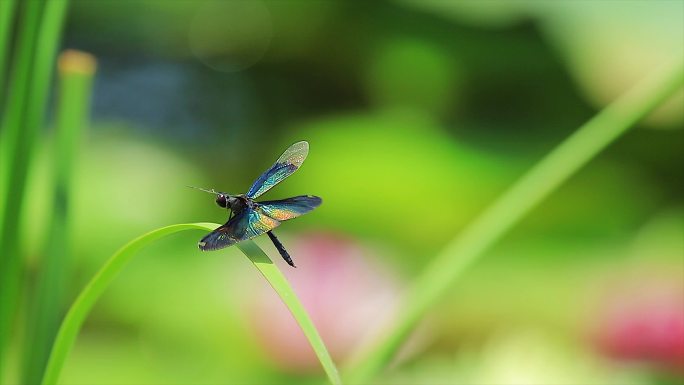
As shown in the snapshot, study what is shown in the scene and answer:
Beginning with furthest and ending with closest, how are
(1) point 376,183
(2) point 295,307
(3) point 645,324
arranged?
1. (1) point 376,183
2. (3) point 645,324
3. (2) point 295,307

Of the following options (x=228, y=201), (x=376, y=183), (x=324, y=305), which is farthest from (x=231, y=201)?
(x=376, y=183)

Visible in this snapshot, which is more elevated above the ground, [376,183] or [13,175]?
[376,183]

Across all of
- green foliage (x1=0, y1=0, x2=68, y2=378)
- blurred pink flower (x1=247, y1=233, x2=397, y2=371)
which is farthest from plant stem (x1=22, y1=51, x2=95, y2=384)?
blurred pink flower (x1=247, y1=233, x2=397, y2=371)

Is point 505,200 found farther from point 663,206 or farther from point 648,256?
point 663,206

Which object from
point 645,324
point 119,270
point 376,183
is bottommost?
point 119,270

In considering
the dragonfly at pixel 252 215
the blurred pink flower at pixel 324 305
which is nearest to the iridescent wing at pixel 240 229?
the dragonfly at pixel 252 215

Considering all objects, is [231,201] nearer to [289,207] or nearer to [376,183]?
[289,207]
